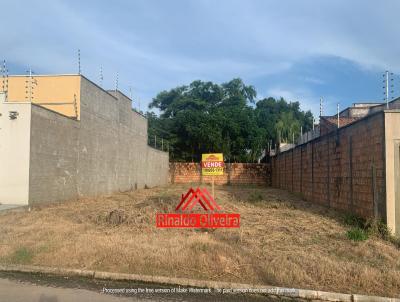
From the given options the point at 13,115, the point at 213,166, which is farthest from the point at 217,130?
the point at 213,166

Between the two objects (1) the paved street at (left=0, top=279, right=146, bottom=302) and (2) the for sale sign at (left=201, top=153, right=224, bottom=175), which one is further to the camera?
(2) the for sale sign at (left=201, top=153, right=224, bottom=175)

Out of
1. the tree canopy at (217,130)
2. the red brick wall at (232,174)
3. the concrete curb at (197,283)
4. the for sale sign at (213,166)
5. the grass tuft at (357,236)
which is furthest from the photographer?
the tree canopy at (217,130)

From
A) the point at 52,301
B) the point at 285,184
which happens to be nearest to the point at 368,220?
the point at 52,301

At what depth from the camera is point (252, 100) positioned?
57.4 metres

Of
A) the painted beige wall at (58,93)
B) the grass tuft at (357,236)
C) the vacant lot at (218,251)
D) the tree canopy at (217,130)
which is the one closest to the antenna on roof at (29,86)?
the painted beige wall at (58,93)

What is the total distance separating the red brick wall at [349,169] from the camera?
9398mm

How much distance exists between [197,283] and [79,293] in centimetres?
168

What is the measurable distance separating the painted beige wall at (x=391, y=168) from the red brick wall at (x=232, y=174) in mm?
27894

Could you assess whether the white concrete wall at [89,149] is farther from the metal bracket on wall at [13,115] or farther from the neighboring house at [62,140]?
the metal bracket on wall at [13,115]

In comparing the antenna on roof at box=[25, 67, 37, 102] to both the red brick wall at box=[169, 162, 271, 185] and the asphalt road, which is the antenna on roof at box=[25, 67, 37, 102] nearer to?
the asphalt road

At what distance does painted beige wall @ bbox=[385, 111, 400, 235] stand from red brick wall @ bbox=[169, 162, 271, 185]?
27894mm

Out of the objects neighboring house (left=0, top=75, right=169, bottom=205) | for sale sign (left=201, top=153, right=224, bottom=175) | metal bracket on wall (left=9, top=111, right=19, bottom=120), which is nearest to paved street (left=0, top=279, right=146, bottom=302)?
for sale sign (left=201, top=153, right=224, bottom=175)

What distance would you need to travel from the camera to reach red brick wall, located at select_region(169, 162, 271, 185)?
37219 millimetres

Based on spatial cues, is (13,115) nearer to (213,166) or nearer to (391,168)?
(213,166)
